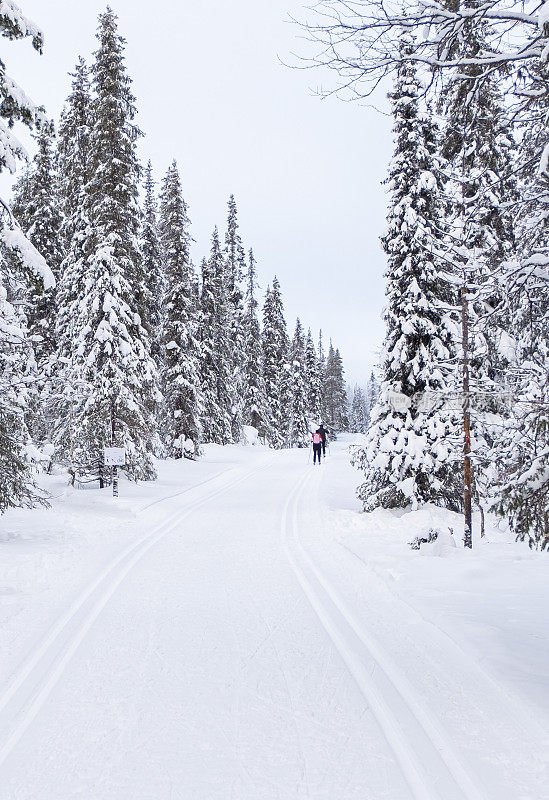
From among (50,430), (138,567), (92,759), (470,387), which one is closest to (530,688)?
(92,759)

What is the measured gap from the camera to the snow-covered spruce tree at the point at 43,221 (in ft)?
75.5

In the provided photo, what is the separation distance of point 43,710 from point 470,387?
10.9 meters

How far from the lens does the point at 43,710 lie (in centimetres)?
477

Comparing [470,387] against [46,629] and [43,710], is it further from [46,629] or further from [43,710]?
[43,710]

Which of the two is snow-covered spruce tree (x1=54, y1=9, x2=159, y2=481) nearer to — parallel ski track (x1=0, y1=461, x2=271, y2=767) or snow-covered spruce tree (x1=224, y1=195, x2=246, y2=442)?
parallel ski track (x1=0, y1=461, x2=271, y2=767)

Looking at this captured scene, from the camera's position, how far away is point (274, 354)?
5650 centimetres

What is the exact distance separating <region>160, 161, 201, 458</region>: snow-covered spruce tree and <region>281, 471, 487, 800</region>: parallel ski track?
88.9 ft

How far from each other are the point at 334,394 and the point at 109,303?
72925 millimetres

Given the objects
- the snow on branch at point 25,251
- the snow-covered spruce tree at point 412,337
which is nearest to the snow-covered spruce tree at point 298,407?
the snow-covered spruce tree at point 412,337

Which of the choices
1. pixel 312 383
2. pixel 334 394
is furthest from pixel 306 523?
pixel 334 394

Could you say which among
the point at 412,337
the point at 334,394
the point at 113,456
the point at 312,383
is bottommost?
the point at 113,456

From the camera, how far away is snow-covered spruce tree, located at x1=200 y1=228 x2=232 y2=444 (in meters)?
42.4

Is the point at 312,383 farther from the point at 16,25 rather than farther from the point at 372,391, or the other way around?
the point at 16,25

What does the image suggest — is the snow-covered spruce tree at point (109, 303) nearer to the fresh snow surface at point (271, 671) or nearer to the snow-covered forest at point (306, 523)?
the snow-covered forest at point (306, 523)
